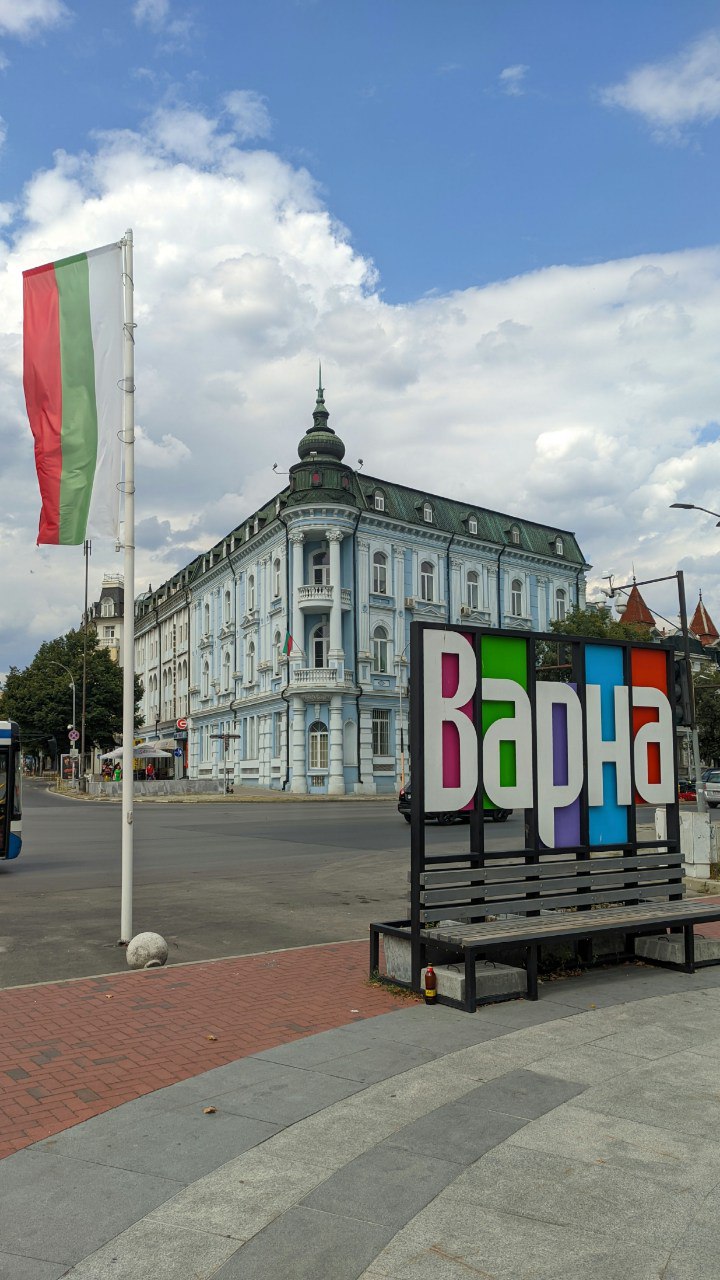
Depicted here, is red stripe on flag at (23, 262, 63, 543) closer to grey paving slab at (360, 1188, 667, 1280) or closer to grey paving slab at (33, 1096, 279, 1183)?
grey paving slab at (33, 1096, 279, 1183)

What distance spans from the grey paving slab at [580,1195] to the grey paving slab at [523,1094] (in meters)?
0.56

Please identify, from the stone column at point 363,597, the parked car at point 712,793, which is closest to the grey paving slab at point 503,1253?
the parked car at point 712,793

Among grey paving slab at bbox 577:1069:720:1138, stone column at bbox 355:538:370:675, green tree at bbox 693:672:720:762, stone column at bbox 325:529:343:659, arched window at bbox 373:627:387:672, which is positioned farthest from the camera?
green tree at bbox 693:672:720:762

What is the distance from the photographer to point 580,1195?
3.99 meters

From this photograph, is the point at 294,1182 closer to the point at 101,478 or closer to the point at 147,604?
the point at 101,478

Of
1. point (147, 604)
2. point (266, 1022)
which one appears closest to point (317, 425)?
point (147, 604)

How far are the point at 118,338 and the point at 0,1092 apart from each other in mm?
7156

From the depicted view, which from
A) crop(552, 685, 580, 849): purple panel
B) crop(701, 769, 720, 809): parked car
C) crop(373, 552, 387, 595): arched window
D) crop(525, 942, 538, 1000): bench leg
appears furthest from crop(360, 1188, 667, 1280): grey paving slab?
crop(373, 552, 387, 595): arched window

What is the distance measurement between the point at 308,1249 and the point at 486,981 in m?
3.73

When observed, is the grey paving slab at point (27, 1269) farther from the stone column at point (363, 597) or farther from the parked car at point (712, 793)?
the stone column at point (363, 597)

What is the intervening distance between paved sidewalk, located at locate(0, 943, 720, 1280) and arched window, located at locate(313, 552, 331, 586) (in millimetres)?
44304

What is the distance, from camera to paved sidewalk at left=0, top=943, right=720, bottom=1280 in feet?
11.5

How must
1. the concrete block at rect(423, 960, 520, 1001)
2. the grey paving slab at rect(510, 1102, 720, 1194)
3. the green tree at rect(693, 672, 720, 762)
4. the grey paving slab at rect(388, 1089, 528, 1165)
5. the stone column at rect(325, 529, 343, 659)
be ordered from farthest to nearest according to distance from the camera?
the green tree at rect(693, 672, 720, 762)
the stone column at rect(325, 529, 343, 659)
the concrete block at rect(423, 960, 520, 1001)
the grey paving slab at rect(388, 1089, 528, 1165)
the grey paving slab at rect(510, 1102, 720, 1194)

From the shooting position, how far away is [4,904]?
12453 mm
